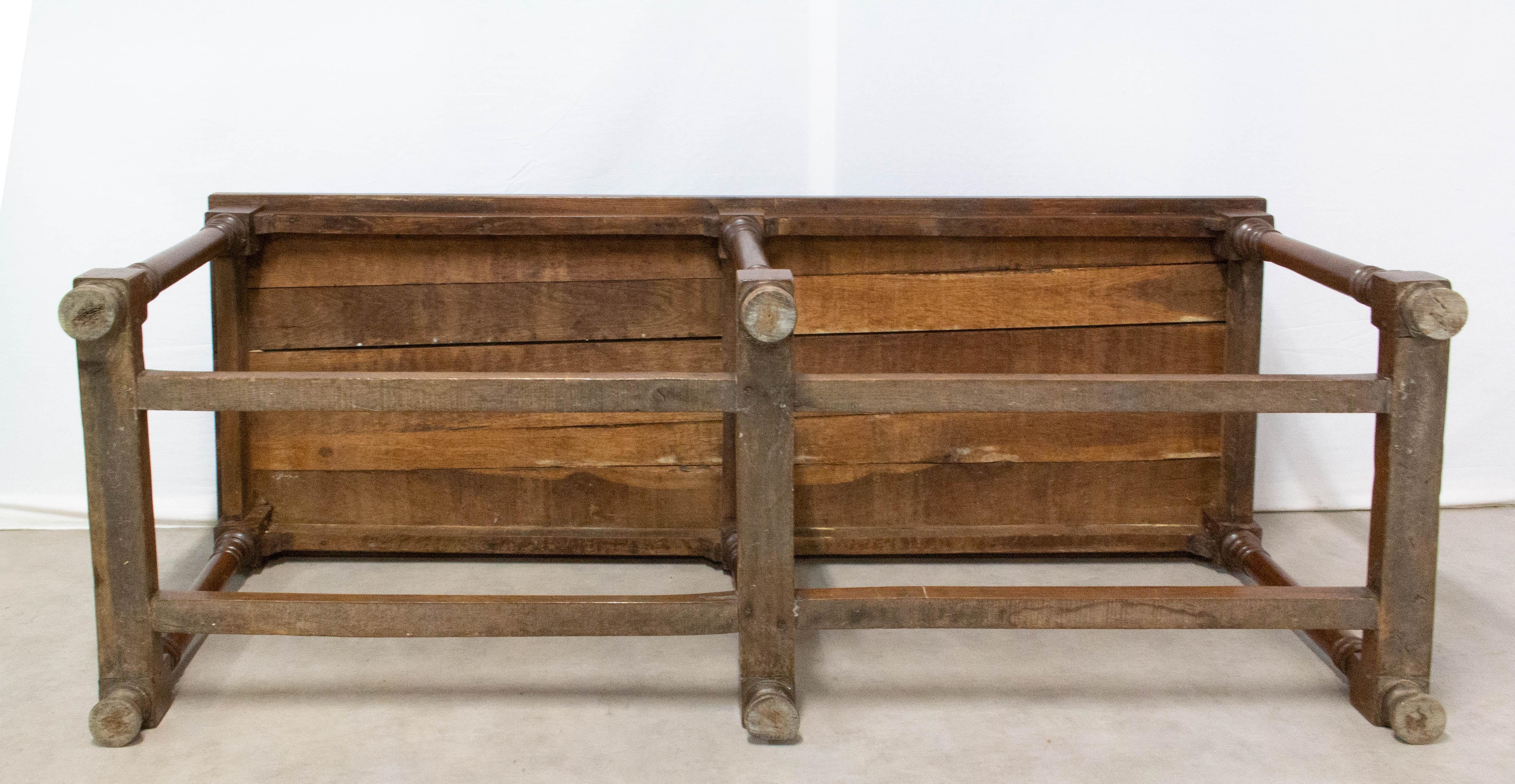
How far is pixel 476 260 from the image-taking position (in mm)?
2746

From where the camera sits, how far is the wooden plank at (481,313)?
108 inches

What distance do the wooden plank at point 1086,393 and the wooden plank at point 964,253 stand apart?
2.43 ft

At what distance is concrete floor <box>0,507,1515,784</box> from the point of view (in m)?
2.01

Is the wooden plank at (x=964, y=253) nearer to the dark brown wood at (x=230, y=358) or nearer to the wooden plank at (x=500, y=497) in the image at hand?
the wooden plank at (x=500, y=497)

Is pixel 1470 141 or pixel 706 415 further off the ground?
pixel 1470 141

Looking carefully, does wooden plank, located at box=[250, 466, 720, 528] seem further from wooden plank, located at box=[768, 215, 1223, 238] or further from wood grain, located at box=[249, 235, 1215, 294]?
wooden plank, located at box=[768, 215, 1223, 238]

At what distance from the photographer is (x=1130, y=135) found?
328 cm

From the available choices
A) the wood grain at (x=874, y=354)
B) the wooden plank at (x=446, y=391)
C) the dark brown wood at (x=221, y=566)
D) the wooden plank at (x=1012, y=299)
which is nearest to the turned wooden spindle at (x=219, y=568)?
the dark brown wood at (x=221, y=566)

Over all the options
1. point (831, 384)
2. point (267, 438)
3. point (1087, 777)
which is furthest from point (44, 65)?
point (1087, 777)

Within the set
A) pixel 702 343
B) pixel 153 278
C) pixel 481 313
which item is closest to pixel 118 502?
pixel 153 278

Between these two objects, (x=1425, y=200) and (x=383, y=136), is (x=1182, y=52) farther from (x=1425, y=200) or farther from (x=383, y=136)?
(x=383, y=136)

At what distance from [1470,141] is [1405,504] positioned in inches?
68.5

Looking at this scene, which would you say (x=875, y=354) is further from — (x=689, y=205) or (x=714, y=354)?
(x=689, y=205)

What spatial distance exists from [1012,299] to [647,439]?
918 mm
